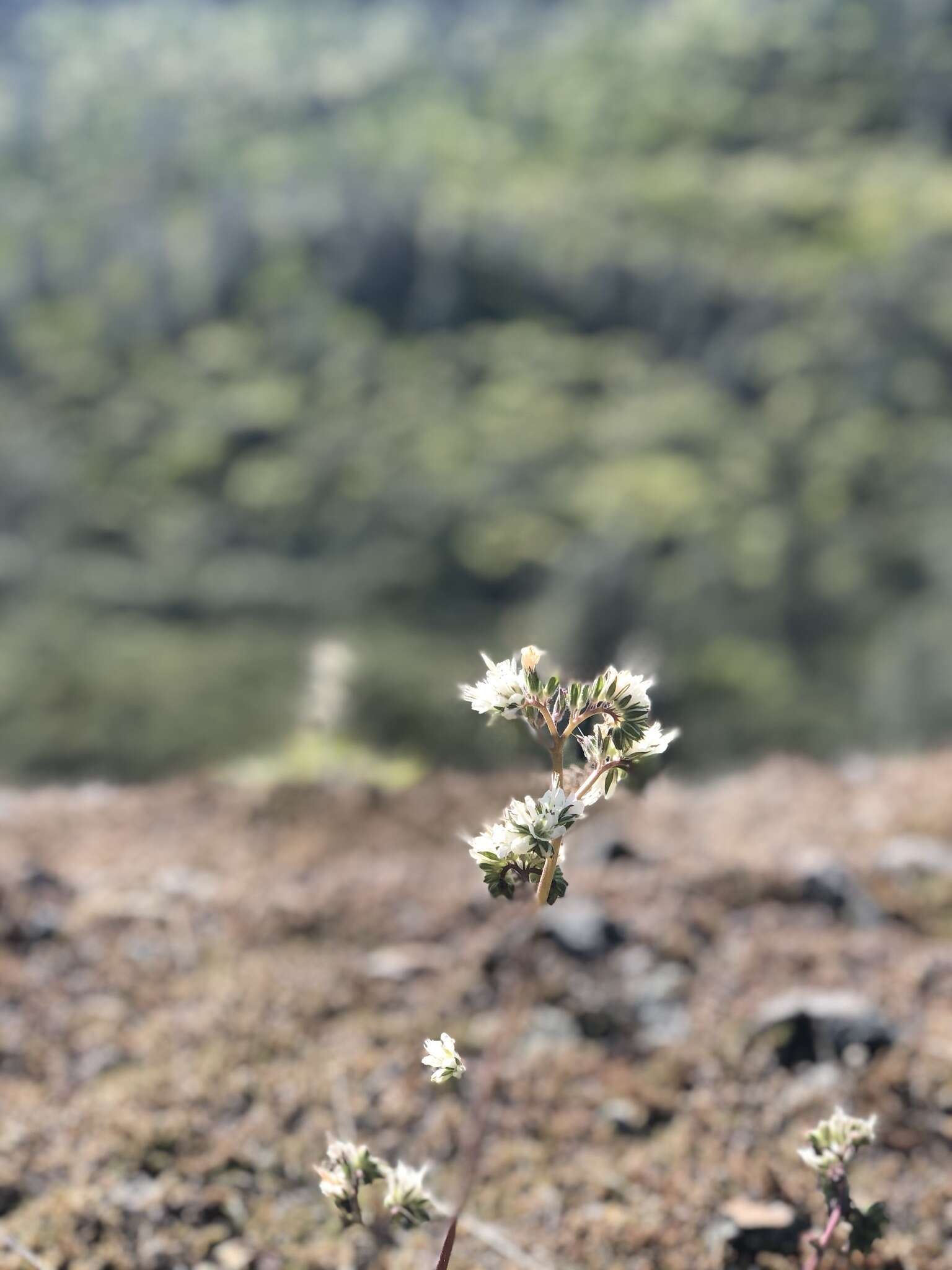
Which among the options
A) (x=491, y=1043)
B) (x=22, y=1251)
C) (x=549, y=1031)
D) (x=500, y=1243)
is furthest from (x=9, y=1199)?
(x=549, y=1031)

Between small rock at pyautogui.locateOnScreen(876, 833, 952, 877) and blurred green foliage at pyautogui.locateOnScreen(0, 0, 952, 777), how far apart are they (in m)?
37.8

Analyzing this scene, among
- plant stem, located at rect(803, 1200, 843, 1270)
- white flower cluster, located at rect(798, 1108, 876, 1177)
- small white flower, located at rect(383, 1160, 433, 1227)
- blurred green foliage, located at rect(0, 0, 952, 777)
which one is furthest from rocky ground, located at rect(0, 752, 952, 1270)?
blurred green foliage, located at rect(0, 0, 952, 777)

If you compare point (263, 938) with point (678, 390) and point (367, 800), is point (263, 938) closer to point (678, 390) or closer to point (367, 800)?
point (367, 800)

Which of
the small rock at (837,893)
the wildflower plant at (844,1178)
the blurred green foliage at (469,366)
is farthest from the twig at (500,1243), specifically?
the blurred green foliage at (469,366)

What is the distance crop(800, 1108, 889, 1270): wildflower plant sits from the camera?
3.61 metres

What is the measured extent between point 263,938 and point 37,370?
107328 millimetres

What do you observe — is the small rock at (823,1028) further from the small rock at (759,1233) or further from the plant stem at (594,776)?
the plant stem at (594,776)

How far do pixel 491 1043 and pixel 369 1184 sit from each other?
3563 mm

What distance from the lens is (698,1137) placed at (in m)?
5.79

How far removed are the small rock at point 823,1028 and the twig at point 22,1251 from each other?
13.3ft

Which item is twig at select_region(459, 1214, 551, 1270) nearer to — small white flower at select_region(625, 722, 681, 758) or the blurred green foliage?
small white flower at select_region(625, 722, 681, 758)

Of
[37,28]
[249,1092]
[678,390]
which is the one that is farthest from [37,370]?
[249,1092]

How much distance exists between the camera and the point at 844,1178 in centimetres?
361

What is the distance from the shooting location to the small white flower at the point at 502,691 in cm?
304
